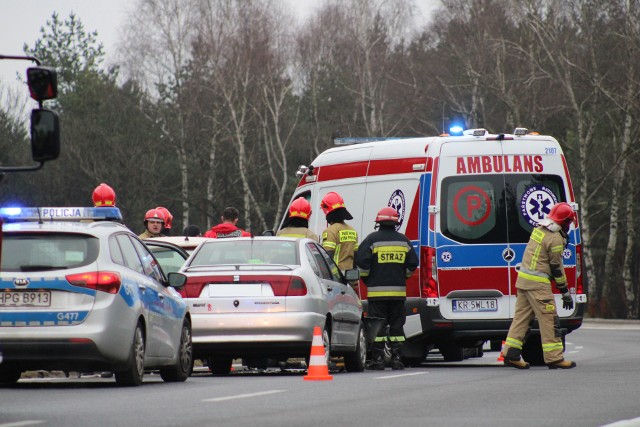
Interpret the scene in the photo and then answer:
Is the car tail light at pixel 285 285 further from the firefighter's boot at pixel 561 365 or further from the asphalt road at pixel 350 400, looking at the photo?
the firefighter's boot at pixel 561 365

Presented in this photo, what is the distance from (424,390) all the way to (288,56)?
5376 centimetres

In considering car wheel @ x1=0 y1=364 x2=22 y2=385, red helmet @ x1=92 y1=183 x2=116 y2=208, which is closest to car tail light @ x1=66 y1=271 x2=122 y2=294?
car wheel @ x1=0 y1=364 x2=22 y2=385

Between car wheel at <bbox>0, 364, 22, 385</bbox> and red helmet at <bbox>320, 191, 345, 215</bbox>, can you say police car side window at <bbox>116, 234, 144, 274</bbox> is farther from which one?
red helmet at <bbox>320, 191, 345, 215</bbox>

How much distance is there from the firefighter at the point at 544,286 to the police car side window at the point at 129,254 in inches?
196

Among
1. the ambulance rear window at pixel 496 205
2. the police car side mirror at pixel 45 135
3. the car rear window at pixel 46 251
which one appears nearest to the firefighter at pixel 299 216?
the ambulance rear window at pixel 496 205

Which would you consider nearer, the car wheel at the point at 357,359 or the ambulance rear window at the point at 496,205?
the car wheel at the point at 357,359

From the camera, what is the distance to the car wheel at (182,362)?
14.5m

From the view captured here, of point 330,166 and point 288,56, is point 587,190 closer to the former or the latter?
point 288,56

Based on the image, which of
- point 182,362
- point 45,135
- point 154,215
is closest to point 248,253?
point 182,362

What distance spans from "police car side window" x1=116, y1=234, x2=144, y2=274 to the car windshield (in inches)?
77.0

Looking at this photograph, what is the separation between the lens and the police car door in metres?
17.5

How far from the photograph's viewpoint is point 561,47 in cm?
4956

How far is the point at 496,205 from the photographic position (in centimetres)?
1773

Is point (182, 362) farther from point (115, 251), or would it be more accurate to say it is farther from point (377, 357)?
point (377, 357)
